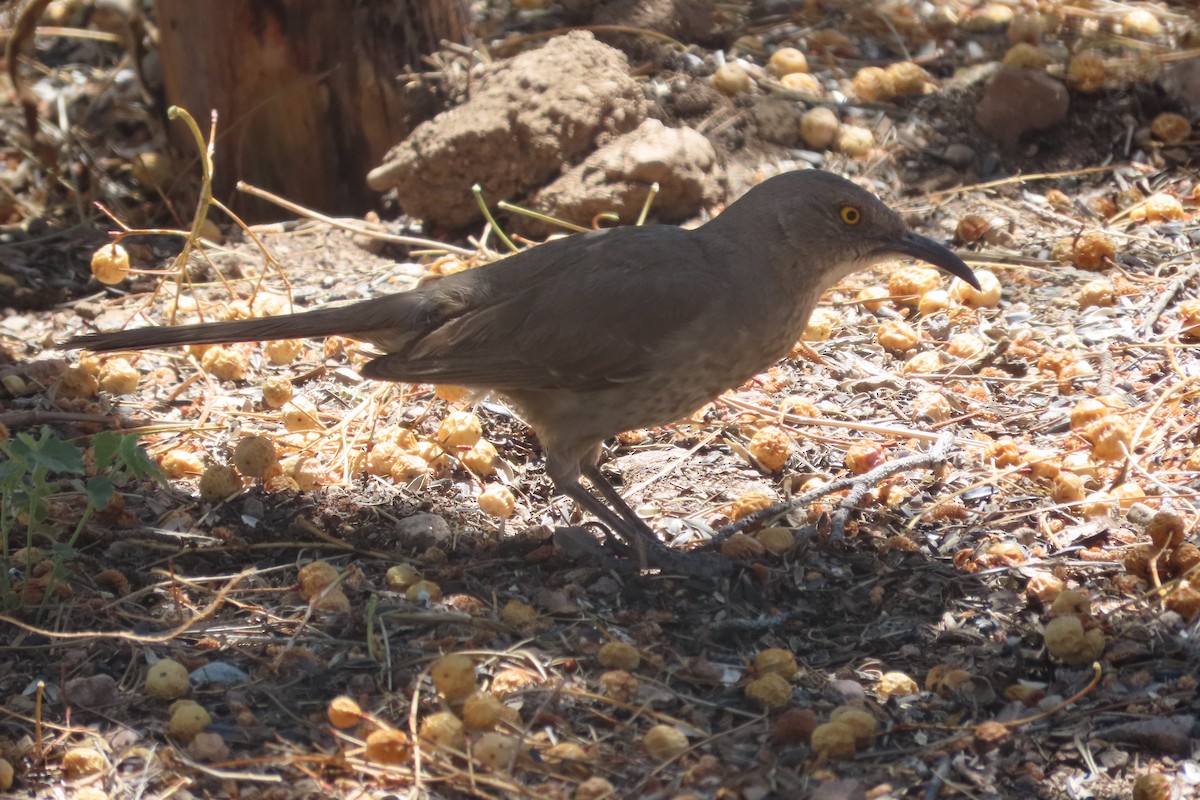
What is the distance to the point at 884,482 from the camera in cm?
397

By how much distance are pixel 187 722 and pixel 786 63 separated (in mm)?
4626

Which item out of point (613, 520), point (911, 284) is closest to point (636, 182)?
point (911, 284)

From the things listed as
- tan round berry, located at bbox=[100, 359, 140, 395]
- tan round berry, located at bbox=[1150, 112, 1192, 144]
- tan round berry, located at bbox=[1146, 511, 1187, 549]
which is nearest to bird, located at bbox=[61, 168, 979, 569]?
tan round berry, located at bbox=[100, 359, 140, 395]

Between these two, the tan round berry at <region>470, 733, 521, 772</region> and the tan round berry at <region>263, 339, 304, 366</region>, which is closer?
the tan round berry at <region>470, 733, 521, 772</region>

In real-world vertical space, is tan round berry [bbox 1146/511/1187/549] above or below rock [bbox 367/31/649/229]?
below

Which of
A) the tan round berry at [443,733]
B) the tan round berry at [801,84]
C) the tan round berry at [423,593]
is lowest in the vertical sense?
the tan round berry at [423,593]

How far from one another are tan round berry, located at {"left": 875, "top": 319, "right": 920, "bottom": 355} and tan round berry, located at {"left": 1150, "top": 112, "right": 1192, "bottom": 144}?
1.92 meters

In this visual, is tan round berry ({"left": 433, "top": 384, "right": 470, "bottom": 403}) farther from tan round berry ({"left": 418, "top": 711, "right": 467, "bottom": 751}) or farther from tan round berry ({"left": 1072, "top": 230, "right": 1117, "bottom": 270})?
tan round berry ({"left": 1072, "top": 230, "right": 1117, "bottom": 270})

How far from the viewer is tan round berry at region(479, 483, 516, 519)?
396cm

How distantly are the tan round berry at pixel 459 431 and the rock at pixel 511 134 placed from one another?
1708mm

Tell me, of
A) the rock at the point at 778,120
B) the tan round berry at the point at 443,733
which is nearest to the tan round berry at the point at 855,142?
the rock at the point at 778,120

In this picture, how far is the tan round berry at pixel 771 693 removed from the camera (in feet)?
9.90

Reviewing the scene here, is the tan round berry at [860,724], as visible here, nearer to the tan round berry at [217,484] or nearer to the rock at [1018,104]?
the tan round berry at [217,484]

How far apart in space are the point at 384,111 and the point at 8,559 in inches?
121
